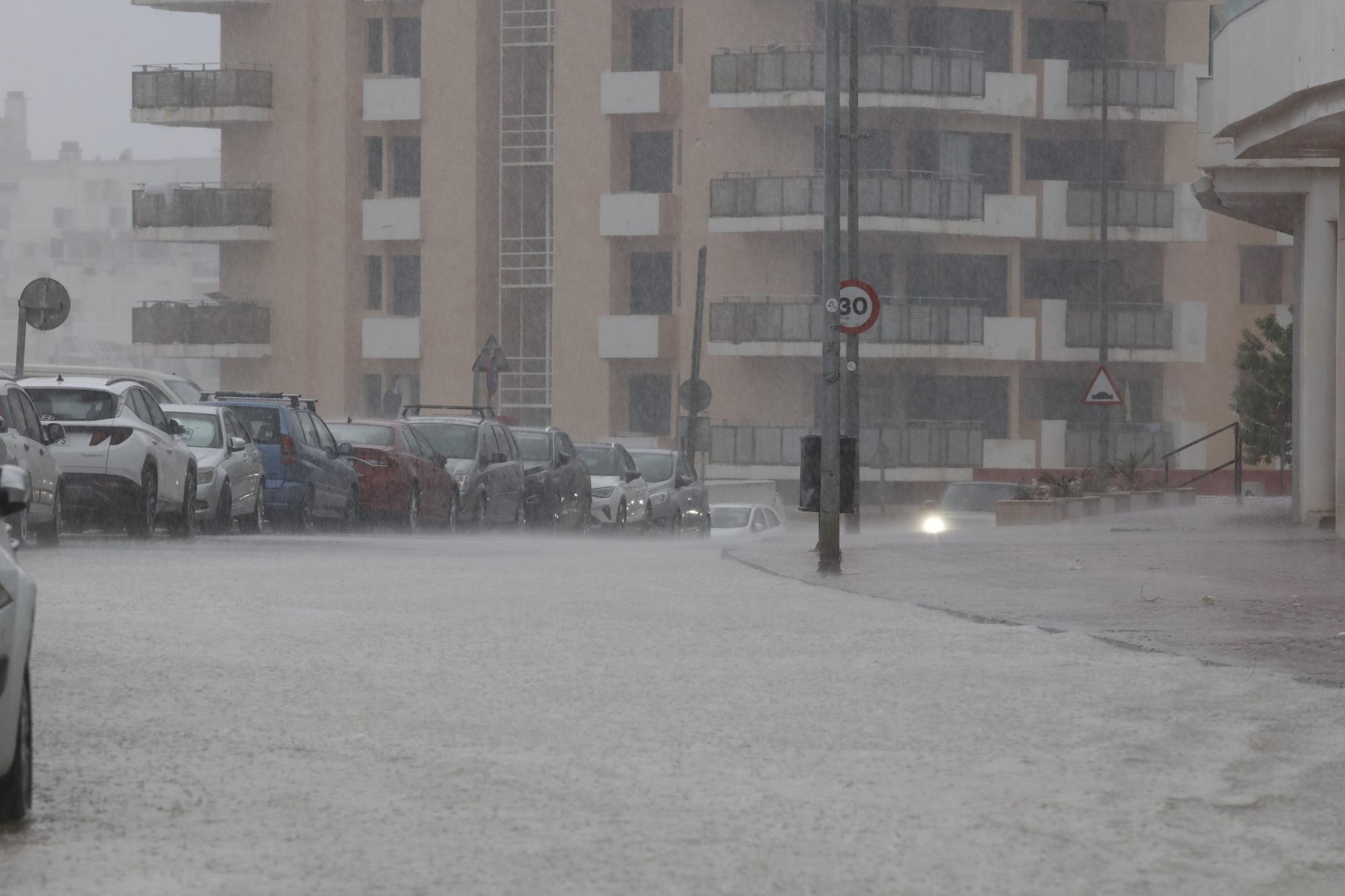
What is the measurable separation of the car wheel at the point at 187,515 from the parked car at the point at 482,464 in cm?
706

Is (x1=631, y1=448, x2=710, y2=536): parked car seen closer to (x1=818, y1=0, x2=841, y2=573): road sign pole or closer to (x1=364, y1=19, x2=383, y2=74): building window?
(x1=818, y1=0, x2=841, y2=573): road sign pole

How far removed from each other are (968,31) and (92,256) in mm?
118226

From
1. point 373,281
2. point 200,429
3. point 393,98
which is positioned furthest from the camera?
point 373,281

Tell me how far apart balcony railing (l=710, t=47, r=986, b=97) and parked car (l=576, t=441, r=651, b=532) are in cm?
1680

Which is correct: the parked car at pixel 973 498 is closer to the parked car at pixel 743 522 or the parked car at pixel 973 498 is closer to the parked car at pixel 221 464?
the parked car at pixel 743 522

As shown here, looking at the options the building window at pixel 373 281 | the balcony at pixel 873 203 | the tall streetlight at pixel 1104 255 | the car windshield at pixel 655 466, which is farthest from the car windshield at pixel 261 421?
the building window at pixel 373 281

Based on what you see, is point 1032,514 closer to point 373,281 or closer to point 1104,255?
point 1104,255

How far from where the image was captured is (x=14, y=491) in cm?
664

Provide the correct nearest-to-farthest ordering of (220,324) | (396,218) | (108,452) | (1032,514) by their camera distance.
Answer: (108,452) → (1032,514) → (396,218) → (220,324)

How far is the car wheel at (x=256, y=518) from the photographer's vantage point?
26578 mm

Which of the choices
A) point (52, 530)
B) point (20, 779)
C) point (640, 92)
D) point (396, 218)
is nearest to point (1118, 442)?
point (640, 92)

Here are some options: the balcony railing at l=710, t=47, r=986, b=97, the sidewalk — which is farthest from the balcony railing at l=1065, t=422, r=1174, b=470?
the sidewalk

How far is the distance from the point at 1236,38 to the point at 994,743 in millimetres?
16919

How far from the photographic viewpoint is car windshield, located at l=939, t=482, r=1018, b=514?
41.8 meters
